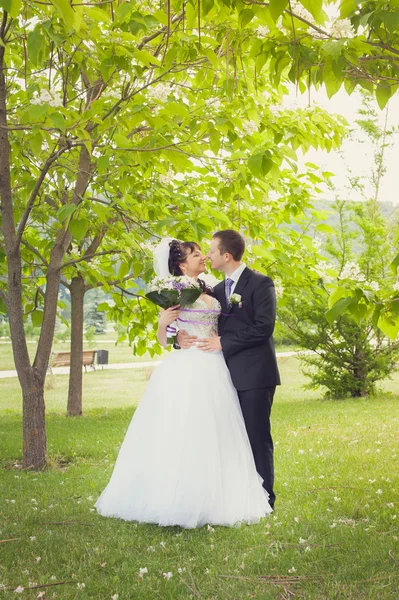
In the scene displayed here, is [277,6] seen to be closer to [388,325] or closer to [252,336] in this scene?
[388,325]

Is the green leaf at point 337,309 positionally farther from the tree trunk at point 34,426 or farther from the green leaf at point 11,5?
the tree trunk at point 34,426

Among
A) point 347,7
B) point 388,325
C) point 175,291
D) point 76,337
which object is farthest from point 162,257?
point 76,337

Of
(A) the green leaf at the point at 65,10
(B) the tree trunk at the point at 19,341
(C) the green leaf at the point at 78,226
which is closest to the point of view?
(A) the green leaf at the point at 65,10

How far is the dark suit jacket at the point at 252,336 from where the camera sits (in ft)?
14.3

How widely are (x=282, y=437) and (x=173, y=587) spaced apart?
16.1ft

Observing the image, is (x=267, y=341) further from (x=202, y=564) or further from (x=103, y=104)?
(x=103, y=104)

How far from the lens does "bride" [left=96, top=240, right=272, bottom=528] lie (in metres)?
4.09

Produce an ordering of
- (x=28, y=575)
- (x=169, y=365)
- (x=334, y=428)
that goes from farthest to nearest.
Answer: (x=334, y=428) → (x=169, y=365) → (x=28, y=575)

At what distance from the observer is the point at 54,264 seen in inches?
264

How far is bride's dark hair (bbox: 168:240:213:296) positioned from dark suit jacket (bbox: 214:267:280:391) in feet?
0.99

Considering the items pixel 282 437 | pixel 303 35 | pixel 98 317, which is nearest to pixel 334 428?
pixel 282 437

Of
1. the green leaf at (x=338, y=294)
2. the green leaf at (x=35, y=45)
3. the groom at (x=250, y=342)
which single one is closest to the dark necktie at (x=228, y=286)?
the groom at (x=250, y=342)

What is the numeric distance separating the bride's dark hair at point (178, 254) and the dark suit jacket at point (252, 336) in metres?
0.30

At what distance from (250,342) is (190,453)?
83cm
